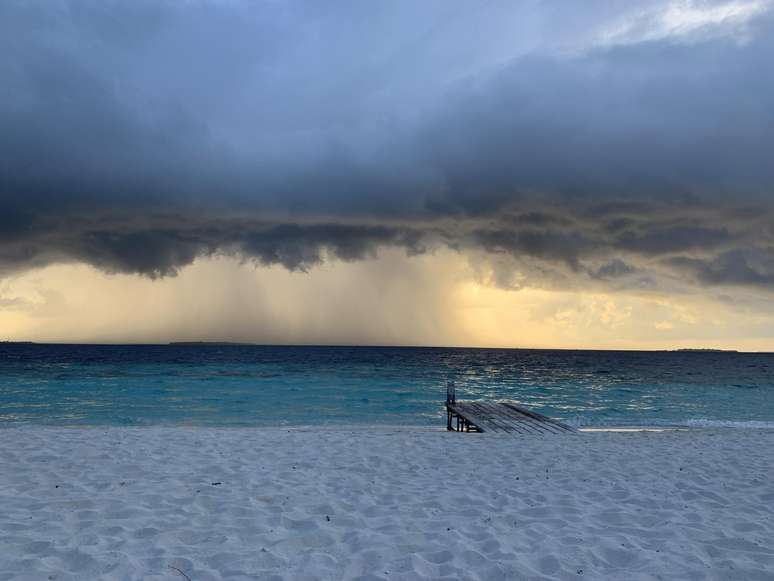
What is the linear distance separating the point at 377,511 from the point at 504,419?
12769 millimetres

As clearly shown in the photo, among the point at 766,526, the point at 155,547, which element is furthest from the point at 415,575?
the point at 766,526

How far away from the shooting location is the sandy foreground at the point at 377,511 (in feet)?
20.4

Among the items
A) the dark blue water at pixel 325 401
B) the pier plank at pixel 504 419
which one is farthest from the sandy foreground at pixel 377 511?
the dark blue water at pixel 325 401

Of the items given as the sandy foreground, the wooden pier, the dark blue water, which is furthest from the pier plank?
the dark blue water

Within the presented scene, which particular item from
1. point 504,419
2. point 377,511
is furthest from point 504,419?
point 377,511

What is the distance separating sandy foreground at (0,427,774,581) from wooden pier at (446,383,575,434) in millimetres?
3862

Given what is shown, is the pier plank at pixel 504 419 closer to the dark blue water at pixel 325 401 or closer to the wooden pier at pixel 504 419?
the wooden pier at pixel 504 419

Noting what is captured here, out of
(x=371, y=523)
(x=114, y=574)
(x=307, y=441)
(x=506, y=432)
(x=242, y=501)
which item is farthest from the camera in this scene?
(x=506, y=432)

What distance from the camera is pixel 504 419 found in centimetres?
2003

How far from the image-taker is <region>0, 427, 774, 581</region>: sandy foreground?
6.23 meters

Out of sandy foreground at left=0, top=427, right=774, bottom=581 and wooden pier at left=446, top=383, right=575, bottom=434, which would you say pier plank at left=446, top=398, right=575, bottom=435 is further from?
sandy foreground at left=0, top=427, right=774, bottom=581

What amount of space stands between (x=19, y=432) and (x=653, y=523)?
16.3 metres

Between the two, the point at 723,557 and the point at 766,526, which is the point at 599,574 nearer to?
the point at 723,557

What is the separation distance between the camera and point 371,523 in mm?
7660
